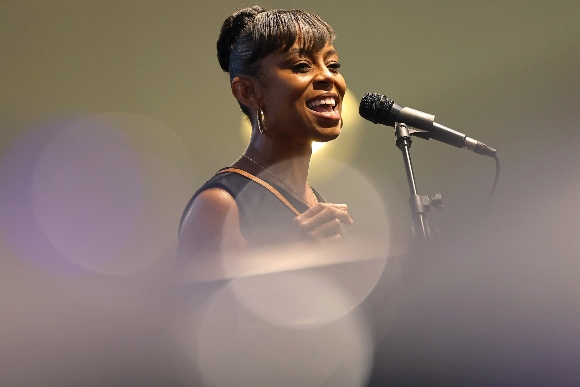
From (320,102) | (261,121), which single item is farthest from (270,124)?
(320,102)

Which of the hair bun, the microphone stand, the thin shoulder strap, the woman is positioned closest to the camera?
the microphone stand

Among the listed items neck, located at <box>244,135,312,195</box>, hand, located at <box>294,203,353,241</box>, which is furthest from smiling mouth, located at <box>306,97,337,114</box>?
hand, located at <box>294,203,353,241</box>

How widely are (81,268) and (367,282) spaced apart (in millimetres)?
2069

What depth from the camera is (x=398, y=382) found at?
693mm

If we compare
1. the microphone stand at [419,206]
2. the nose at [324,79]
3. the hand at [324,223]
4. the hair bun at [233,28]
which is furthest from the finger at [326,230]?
the hair bun at [233,28]

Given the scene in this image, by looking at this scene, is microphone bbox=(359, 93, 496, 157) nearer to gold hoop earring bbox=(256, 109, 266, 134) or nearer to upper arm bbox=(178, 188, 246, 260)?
gold hoop earring bbox=(256, 109, 266, 134)

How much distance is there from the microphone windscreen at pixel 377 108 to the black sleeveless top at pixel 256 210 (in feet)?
1.00

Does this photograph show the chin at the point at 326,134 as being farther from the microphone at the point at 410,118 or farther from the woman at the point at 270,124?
the microphone at the point at 410,118

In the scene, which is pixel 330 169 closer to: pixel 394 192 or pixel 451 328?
pixel 394 192

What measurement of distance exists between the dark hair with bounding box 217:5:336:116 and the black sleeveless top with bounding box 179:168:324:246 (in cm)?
31

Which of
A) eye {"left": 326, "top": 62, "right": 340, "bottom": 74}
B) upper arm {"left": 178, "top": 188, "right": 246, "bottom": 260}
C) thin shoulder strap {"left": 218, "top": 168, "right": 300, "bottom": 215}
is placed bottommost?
upper arm {"left": 178, "top": 188, "right": 246, "bottom": 260}

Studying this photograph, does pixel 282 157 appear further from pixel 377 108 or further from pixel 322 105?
pixel 377 108

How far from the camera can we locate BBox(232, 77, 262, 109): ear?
1.60 meters

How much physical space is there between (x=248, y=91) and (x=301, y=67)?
0.52 ft
